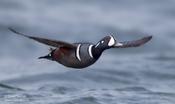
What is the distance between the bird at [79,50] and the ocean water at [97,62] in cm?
246

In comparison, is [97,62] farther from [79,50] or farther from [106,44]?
[106,44]

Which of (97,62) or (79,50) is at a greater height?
(97,62)

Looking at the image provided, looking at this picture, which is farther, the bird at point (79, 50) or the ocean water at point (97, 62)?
the ocean water at point (97, 62)

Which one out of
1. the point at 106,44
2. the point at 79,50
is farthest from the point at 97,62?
the point at 106,44

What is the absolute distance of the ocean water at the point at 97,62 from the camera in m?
14.2

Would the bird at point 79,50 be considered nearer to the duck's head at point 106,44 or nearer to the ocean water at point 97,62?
the duck's head at point 106,44

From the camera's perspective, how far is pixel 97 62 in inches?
730

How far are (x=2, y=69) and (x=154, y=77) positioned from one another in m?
2.81

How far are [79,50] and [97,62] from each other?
8.23 m

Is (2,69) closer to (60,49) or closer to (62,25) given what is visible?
(62,25)

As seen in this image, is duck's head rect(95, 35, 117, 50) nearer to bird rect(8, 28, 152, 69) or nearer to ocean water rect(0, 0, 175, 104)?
bird rect(8, 28, 152, 69)

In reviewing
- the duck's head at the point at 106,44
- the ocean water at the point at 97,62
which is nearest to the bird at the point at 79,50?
the duck's head at the point at 106,44

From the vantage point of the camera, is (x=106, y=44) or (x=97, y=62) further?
(x=97, y=62)

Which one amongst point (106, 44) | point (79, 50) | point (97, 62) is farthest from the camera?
point (97, 62)
